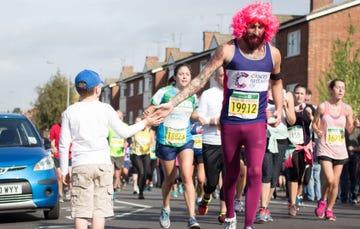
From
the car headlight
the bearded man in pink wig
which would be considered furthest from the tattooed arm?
the car headlight

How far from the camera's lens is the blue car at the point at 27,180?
11703mm

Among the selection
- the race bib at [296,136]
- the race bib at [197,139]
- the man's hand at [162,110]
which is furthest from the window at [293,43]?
the man's hand at [162,110]

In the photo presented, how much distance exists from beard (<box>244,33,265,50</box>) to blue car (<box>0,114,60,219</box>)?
522 cm

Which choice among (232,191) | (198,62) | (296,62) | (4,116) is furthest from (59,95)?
(232,191)

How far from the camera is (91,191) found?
7.43 meters

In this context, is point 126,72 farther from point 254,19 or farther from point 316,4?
point 254,19

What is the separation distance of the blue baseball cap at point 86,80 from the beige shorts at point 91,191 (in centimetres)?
73

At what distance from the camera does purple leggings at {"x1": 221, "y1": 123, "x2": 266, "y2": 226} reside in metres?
7.79

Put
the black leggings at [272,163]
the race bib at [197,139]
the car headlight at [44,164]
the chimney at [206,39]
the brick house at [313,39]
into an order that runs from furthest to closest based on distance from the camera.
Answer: the chimney at [206,39], the brick house at [313,39], the race bib at [197,139], the car headlight at [44,164], the black leggings at [272,163]

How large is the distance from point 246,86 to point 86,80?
1.59 m

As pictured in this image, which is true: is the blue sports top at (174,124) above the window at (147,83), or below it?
below

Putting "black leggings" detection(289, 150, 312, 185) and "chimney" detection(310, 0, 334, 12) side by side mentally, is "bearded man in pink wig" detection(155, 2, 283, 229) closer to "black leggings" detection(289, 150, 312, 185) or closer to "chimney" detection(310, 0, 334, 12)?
"black leggings" detection(289, 150, 312, 185)

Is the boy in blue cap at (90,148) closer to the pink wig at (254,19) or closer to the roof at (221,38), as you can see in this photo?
the pink wig at (254,19)

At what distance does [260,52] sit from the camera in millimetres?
7973
